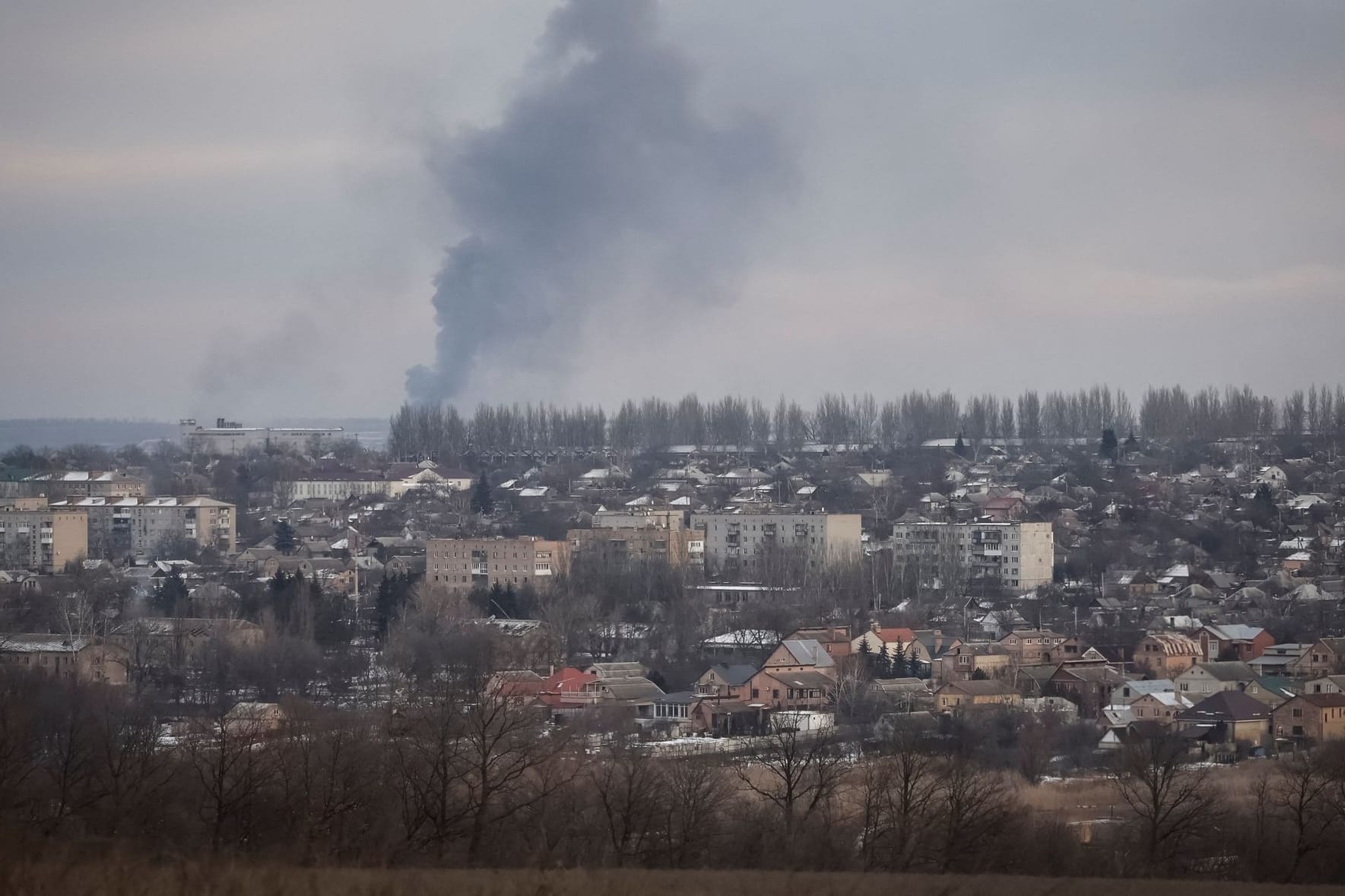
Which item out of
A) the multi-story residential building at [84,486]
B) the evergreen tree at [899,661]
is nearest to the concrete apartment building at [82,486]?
the multi-story residential building at [84,486]

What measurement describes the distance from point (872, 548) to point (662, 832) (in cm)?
1935

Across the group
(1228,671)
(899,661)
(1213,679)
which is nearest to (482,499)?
(899,661)

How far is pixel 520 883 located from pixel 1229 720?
938 cm

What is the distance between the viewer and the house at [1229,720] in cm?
1459

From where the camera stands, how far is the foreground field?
20.4 ft

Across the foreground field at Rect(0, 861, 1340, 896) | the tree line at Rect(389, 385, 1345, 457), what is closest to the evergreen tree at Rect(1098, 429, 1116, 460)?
the tree line at Rect(389, 385, 1345, 457)

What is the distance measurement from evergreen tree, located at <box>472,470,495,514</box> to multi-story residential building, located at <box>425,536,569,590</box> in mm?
8071

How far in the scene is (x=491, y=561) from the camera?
1054 inches

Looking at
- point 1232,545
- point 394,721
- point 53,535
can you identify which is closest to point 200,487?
point 53,535

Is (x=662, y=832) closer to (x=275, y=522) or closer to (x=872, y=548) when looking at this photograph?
(x=872, y=548)

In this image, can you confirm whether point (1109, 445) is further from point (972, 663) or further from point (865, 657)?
point (865, 657)

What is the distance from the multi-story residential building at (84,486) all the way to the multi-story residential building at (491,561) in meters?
11.8

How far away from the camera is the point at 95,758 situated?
34.1 ft

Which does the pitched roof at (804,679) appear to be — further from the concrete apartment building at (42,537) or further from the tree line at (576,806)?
the concrete apartment building at (42,537)
